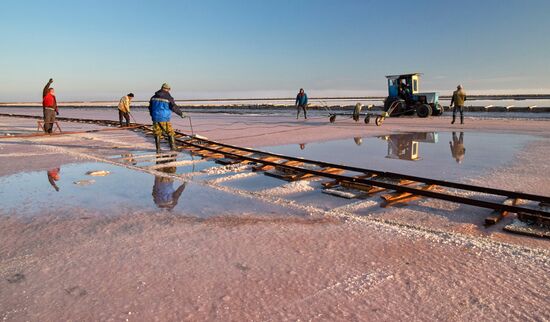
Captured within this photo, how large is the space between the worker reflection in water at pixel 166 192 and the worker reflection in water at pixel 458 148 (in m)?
6.14

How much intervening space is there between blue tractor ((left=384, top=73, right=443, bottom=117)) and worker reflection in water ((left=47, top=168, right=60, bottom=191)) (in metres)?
15.3

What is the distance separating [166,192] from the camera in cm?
648

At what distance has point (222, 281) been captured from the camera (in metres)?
3.32

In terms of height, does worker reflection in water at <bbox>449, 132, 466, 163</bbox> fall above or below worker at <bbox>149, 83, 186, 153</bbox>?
below

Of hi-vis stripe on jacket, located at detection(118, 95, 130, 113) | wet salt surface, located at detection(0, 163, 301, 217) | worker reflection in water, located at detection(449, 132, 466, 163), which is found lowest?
wet salt surface, located at detection(0, 163, 301, 217)

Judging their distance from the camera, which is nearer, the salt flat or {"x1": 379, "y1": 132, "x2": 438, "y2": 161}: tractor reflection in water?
the salt flat

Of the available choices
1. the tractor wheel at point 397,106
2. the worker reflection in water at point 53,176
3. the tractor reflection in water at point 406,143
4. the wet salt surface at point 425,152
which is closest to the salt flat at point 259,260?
the worker reflection in water at point 53,176

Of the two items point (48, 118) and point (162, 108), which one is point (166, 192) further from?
point (48, 118)

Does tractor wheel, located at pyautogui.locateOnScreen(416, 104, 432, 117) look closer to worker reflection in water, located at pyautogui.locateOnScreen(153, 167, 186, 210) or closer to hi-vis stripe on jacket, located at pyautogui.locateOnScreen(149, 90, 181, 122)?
hi-vis stripe on jacket, located at pyautogui.locateOnScreen(149, 90, 181, 122)

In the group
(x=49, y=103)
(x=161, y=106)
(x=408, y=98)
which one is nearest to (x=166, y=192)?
(x=161, y=106)

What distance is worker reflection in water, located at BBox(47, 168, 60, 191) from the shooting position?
281 inches

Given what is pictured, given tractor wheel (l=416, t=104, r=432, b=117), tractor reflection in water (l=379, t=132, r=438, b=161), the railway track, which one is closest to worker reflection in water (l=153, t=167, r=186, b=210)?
the railway track

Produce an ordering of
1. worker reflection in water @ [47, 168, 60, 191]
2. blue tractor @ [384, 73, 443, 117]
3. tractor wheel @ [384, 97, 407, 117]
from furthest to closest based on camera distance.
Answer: tractor wheel @ [384, 97, 407, 117] → blue tractor @ [384, 73, 443, 117] → worker reflection in water @ [47, 168, 60, 191]

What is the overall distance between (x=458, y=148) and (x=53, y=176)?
32.2ft
